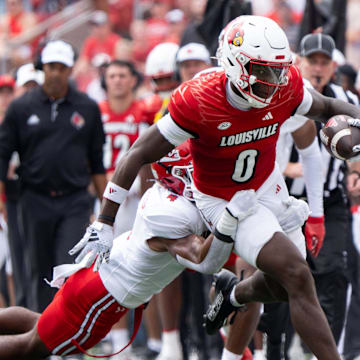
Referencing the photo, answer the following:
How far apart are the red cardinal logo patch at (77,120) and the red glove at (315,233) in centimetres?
233

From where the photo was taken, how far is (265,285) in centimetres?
577

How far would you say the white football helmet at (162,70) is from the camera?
8414 millimetres

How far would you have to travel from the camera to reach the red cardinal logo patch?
8.11 metres

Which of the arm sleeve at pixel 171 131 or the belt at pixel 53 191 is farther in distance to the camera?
the belt at pixel 53 191

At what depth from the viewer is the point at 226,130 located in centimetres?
543

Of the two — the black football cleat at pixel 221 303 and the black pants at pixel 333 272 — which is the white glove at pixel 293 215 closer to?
the black football cleat at pixel 221 303

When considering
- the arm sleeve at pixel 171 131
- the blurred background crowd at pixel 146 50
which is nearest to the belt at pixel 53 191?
the blurred background crowd at pixel 146 50

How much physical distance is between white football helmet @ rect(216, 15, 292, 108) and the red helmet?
909mm

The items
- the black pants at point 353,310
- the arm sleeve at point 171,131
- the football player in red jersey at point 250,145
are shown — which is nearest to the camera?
the football player in red jersey at point 250,145

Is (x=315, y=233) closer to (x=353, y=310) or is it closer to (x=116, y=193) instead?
(x=116, y=193)

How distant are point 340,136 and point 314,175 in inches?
47.9

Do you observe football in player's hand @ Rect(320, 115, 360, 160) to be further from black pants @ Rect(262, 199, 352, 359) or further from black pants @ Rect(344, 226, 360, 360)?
black pants @ Rect(344, 226, 360, 360)

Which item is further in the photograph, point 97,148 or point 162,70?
point 162,70

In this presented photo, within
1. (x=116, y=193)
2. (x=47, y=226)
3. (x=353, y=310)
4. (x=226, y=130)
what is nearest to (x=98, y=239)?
(x=116, y=193)
